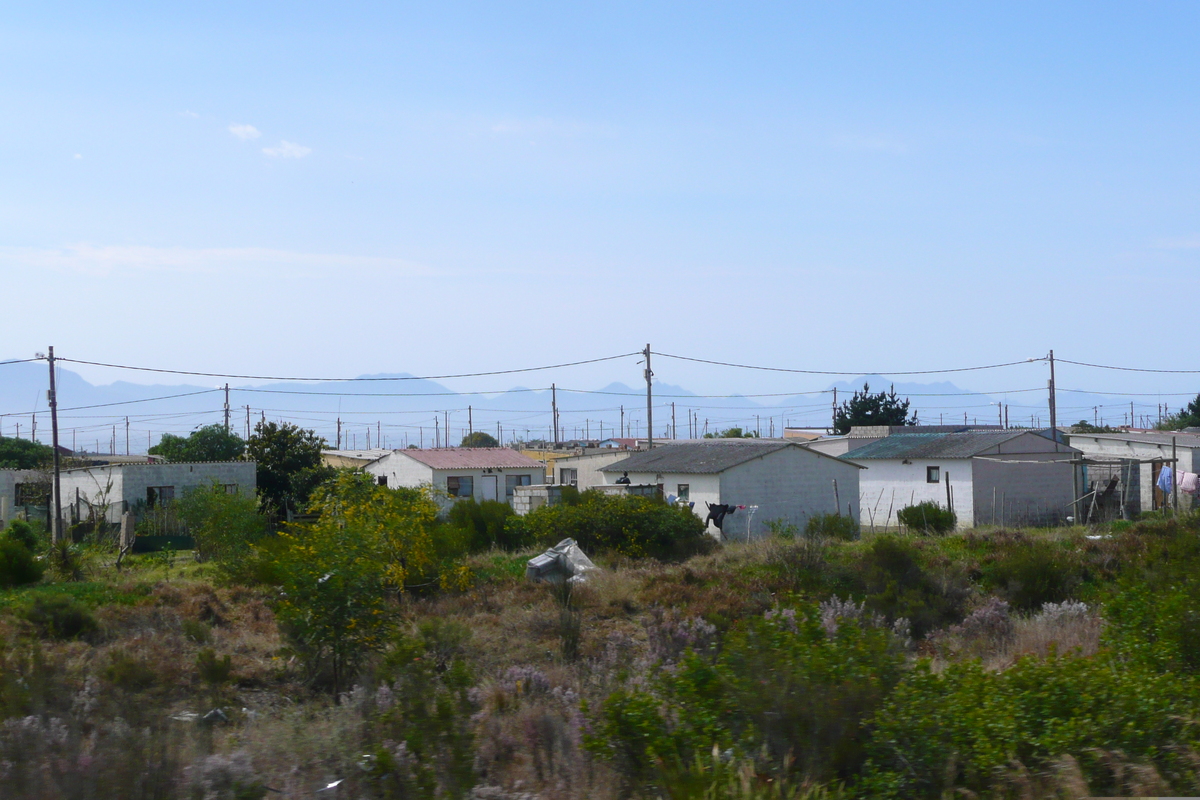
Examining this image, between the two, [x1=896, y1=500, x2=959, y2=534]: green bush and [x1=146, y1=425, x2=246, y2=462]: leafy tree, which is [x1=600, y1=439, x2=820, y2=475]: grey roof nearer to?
[x1=896, y1=500, x2=959, y2=534]: green bush

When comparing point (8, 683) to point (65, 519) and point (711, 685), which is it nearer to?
point (711, 685)

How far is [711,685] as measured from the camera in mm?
6461

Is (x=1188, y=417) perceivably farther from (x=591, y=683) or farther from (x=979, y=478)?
(x=591, y=683)

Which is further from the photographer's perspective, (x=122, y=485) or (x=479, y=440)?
(x=479, y=440)

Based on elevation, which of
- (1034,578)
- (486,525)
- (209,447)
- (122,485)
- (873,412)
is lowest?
(1034,578)

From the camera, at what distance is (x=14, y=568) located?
2211 centimetres

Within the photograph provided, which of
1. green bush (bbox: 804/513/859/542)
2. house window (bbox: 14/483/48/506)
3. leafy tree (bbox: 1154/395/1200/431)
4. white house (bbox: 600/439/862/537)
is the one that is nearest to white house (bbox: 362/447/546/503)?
white house (bbox: 600/439/862/537)

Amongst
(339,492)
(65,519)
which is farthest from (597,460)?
(339,492)

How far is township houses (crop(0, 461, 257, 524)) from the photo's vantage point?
3903cm

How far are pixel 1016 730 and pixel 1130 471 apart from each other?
33.1 meters

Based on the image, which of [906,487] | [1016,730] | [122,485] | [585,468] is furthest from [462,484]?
[1016,730]

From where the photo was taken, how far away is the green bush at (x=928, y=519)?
→ 31500 millimetres

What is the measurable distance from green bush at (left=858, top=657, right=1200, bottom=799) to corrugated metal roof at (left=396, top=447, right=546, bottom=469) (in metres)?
41.9

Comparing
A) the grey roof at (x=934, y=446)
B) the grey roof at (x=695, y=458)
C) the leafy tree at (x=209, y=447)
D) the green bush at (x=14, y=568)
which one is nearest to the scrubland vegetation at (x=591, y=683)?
the green bush at (x=14, y=568)
